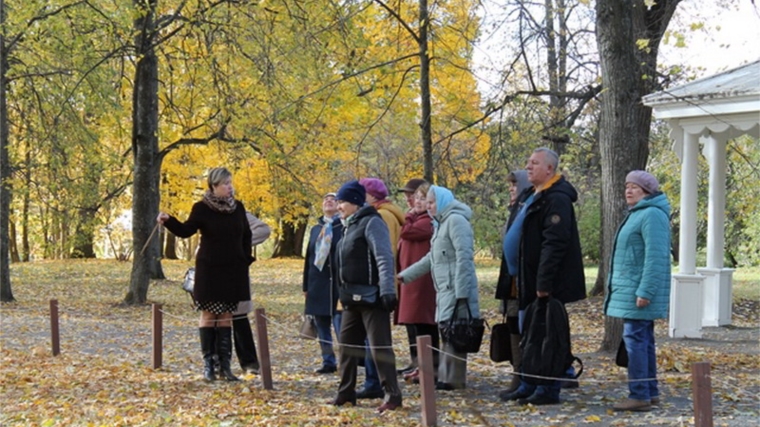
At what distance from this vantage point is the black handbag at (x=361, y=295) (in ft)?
22.9

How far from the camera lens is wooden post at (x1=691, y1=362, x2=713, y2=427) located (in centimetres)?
491

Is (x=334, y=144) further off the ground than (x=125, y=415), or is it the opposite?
(x=334, y=144)

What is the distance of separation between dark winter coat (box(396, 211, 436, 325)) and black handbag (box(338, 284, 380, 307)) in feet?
3.73

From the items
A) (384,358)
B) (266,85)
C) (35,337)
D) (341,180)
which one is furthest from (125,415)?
(341,180)

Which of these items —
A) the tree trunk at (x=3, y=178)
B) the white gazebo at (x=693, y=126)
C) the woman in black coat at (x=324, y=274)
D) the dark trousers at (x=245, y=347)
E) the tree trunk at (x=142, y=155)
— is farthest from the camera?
the tree trunk at (x=3, y=178)

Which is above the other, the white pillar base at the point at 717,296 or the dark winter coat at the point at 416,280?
the dark winter coat at the point at 416,280

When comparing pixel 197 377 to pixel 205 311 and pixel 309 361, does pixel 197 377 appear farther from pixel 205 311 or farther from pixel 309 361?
pixel 309 361

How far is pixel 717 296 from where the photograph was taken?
48.9 feet

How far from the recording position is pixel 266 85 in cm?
1609

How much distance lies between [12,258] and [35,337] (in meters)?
27.0

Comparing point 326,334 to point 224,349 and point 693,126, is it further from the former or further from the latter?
point 693,126

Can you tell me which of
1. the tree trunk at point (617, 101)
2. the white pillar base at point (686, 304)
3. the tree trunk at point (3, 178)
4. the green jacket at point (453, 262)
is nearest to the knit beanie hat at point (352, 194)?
the green jacket at point (453, 262)

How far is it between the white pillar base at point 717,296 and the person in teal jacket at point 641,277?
8397 mm

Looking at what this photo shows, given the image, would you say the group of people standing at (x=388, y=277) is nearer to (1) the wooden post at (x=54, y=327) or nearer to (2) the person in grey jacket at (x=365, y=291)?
(2) the person in grey jacket at (x=365, y=291)
